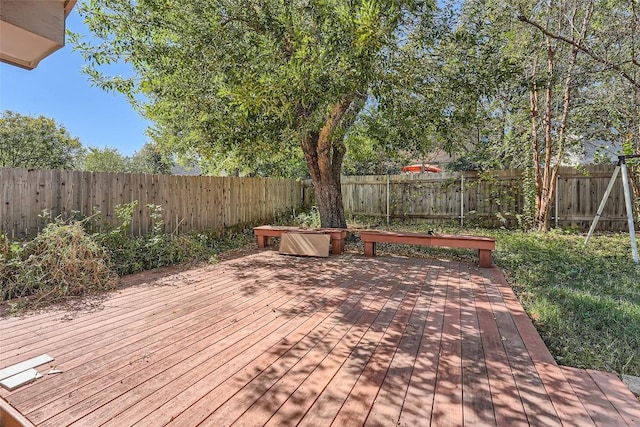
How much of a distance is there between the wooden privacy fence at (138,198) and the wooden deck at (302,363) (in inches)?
71.6

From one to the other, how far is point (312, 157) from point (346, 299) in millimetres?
3909

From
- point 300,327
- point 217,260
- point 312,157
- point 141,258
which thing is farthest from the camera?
point 312,157

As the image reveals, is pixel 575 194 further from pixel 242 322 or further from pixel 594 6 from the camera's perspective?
pixel 242 322

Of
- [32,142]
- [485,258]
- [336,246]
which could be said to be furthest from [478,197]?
[32,142]

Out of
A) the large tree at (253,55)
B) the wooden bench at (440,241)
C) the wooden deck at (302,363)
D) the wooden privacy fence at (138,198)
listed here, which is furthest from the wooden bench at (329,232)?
the wooden deck at (302,363)

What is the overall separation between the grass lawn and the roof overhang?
3.28 m

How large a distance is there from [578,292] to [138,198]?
6112 millimetres

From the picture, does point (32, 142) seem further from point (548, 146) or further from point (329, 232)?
point (548, 146)

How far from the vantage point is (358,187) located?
1023 centimetres

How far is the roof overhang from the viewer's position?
46.9 inches

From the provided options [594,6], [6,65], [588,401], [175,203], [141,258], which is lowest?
[588,401]

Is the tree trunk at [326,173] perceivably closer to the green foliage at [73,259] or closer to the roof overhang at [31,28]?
the green foliage at [73,259]

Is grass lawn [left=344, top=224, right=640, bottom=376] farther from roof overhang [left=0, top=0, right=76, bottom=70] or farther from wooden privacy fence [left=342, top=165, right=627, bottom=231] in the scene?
roof overhang [left=0, top=0, right=76, bottom=70]

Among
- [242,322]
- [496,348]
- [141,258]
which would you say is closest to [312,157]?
[141,258]
